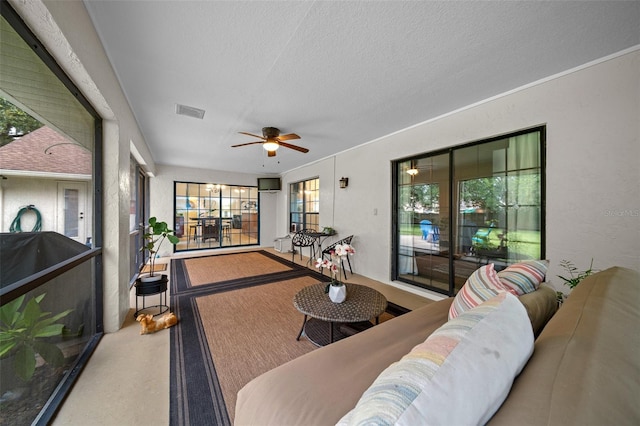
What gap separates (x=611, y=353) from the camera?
56cm

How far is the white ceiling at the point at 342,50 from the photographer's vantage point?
59.4 inches

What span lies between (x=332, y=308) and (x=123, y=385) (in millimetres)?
1622

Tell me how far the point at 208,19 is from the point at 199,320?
2.83m

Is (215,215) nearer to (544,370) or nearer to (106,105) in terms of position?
(106,105)

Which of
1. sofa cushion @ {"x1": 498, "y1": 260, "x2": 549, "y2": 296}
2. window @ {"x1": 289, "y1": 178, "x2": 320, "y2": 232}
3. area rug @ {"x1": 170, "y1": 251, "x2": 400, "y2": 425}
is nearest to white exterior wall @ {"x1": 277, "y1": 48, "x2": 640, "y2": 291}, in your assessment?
sofa cushion @ {"x1": 498, "y1": 260, "x2": 549, "y2": 296}

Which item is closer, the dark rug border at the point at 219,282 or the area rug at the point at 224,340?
the area rug at the point at 224,340

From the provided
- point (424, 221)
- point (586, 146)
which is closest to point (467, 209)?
→ point (424, 221)

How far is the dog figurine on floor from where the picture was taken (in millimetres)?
2314

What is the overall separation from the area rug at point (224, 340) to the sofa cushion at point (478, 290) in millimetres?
1344

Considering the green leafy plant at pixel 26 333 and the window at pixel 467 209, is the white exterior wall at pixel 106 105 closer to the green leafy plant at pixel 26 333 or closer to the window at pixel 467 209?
the green leafy plant at pixel 26 333

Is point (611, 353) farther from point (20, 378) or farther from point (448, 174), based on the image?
point (448, 174)

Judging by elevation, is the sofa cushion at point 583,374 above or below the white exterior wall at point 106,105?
below

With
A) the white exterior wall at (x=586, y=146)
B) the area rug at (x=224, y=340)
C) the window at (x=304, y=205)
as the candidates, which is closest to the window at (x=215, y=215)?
the window at (x=304, y=205)

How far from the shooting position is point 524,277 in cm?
134
